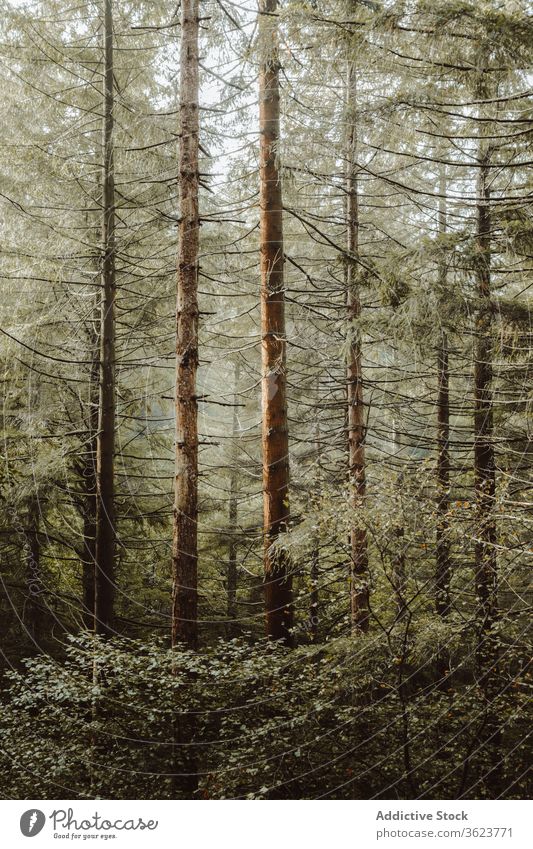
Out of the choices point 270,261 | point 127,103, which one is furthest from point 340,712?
point 127,103

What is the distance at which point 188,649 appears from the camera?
577 centimetres

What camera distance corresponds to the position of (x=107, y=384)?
8078mm

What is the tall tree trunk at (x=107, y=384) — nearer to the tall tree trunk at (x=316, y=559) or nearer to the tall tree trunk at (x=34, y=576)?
the tall tree trunk at (x=34, y=576)

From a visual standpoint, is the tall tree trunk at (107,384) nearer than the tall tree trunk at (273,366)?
No

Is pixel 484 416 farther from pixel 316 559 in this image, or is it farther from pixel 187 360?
pixel 187 360

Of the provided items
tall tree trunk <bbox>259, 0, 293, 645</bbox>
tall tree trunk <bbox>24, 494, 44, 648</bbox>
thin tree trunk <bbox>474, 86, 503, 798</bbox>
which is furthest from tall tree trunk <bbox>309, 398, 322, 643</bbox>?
tall tree trunk <bbox>24, 494, 44, 648</bbox>

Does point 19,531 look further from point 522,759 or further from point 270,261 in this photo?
point 522,759
